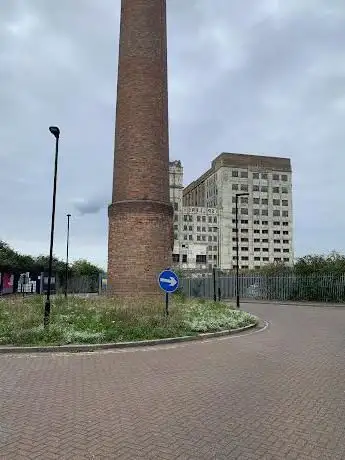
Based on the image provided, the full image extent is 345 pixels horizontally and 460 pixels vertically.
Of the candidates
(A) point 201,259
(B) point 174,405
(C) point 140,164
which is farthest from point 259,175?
(B) point 174,405

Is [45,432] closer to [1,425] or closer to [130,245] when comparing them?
[1,425]

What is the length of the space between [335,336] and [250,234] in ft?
437

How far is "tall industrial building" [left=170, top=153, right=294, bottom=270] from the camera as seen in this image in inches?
5561

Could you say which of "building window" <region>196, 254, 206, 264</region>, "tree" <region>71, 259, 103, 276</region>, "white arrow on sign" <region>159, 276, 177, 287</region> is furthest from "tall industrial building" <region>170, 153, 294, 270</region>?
"white arrow on sign" <region>159, 276, 177, 287</region>

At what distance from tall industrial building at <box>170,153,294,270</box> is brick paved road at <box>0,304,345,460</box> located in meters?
124

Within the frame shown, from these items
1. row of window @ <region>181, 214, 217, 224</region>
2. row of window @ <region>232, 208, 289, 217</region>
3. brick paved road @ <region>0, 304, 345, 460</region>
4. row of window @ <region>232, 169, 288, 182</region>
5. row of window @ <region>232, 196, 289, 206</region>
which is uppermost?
row of window @ <region>232, 169, 288, 182</region>

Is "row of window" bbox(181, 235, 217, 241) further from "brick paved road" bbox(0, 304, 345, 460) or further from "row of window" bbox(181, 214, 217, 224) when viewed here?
"brick paved road" bbox(0, 304, 345, 460)

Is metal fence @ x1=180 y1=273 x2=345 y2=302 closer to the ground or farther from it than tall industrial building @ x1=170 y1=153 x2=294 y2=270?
closer to the ground

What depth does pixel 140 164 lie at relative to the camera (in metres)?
26.0

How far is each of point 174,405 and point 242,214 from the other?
142250mm

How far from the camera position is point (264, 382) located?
27.8 feet

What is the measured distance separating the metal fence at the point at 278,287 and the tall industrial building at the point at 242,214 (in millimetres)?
83864

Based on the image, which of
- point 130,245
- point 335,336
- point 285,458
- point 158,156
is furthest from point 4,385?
point 158,156

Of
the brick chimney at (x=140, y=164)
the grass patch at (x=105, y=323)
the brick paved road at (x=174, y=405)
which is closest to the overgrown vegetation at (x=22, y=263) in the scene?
the brick chimney at (x=140, y=164)
